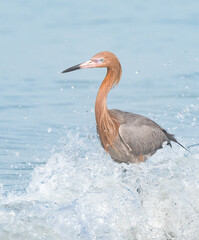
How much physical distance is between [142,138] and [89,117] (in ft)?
10.4

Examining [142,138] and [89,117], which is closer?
[142,138]

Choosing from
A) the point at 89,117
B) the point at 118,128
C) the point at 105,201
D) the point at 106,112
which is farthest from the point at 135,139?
the point at 89,117

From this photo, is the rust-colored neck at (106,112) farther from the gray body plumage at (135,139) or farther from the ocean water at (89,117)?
the ocean water at (89,117)

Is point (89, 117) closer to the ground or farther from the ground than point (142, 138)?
closer to the ground

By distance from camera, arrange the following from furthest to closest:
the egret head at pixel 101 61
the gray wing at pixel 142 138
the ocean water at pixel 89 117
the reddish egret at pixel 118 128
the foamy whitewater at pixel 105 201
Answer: the gray wing at pixel 142 138 → the reddish egret at pixel 118 128 → the egret head at pixel 101 61 → the ocean water at pixel 89 117 → the foamy whitewater at pixel 105 201

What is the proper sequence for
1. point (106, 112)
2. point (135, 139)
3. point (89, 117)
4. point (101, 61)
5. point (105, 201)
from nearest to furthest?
1. point (105, 201)
2. point (101, 61)
3. point (106, 112)
4. point (135, 139)
5. point (89, 117)

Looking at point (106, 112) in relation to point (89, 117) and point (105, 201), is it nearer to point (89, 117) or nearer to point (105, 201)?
point (105, 201)

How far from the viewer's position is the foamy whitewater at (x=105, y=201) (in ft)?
25.1

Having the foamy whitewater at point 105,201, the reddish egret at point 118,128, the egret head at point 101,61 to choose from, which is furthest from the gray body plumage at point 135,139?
the egret head at point 101,61

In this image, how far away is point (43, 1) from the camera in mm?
20359

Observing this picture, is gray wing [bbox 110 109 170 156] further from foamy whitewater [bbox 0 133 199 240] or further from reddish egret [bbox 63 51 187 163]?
foamy whitewater [bbox 0 133 199 240]

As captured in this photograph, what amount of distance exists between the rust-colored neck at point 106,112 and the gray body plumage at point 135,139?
74mm

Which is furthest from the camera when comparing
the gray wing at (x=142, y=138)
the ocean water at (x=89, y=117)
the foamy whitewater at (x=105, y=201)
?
the gray wing at (x=142, y=138)

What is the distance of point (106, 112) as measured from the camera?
834 centimetres
